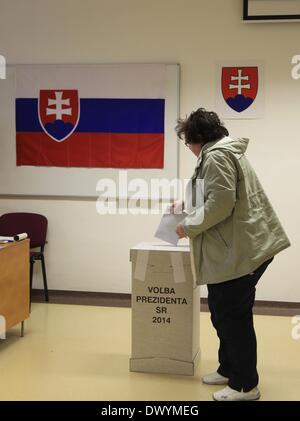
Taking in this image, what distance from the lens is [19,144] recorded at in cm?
523

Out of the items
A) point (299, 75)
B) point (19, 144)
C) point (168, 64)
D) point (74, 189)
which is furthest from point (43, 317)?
point (299, 75)

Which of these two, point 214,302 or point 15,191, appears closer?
point 214,302

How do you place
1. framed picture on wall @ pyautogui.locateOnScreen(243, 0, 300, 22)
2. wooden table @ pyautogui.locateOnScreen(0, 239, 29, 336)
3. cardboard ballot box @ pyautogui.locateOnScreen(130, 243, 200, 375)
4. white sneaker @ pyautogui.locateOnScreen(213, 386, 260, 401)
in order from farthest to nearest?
framed picture on wall @ pyautogui.locateOnScreen(243, 0, 300, 22) → wooden table @ pyautogui.locateOnScreen(0, 239, 29, 336) → cardboard ballot box @ pyautogui.locateOnScreen(130, 243, 200, 375) → white sneaker @ pyautogui.locateOnScreen(213, 386, 260, 401)

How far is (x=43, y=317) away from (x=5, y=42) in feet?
8.39

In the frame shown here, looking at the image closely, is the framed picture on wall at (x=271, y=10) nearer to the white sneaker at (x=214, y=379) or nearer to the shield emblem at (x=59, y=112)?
the shield emblem at (x=59, y=112)

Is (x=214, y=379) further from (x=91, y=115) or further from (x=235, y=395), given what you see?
(x=91, y=115)

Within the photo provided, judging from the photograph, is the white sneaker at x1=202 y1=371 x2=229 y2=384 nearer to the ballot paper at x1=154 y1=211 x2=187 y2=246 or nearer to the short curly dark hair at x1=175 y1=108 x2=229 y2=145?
the ballot paper at x1=154 y1=211 x2=187 y2=246

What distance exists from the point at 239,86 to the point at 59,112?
1.64m

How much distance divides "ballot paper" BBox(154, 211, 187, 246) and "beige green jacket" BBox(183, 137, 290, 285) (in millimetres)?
246

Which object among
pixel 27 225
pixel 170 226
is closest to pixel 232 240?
pixel 170 226

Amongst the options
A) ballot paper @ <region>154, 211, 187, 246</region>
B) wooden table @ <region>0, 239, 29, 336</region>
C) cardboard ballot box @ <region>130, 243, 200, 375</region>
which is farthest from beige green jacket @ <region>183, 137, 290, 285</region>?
wooden table @ <region>0, 239, 29, 336</region>

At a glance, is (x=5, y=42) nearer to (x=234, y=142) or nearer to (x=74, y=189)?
(x=74, y=189)

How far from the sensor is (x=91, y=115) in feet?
16.7

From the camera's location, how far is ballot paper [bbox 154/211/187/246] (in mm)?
3191
